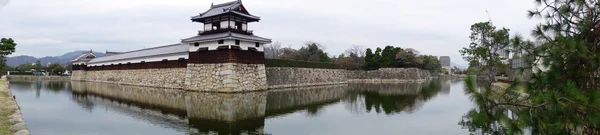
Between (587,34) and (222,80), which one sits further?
(222,80)

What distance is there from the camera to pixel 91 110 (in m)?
12.1

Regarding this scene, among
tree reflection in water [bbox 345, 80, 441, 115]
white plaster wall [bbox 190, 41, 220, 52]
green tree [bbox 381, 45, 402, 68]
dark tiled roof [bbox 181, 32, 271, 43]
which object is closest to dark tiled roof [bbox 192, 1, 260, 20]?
dark tiled roof [bbox 181, 32, 271, 43]

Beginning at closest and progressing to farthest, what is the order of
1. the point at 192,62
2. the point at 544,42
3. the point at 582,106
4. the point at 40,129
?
the point at 582,106 → the point at 544,42 → the point at 40,129 → the point at 192,62

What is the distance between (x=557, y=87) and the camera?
13.9 ft

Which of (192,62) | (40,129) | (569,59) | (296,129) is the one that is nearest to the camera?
(569,59)

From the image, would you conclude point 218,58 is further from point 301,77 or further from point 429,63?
point 429,63

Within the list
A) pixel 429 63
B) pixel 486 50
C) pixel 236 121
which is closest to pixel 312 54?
pixel 429 63

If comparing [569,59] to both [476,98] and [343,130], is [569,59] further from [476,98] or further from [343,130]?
[343,130]

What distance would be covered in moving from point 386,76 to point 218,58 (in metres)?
24.5

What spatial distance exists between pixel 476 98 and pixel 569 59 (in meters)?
1.42

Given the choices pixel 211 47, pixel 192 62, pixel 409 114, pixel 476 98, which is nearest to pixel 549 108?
pixel 476 98

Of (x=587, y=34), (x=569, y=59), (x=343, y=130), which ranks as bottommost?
(x=343, y=130)

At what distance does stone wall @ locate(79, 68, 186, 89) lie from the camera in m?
23.3

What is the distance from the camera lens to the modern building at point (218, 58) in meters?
19.6
